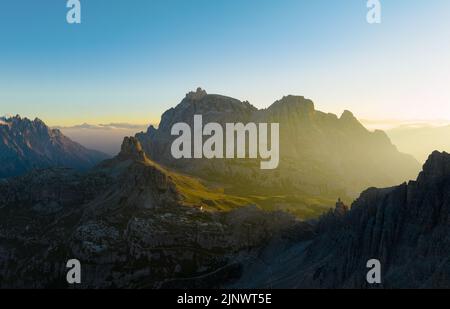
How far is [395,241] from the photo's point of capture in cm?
12262

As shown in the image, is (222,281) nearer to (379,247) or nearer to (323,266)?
(323,266)

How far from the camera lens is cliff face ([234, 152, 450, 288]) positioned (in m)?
109

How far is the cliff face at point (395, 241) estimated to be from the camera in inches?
4274

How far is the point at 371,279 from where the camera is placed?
11525 centimetres

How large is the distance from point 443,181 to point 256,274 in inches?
3288

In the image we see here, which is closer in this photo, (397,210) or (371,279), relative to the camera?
(371,279)
